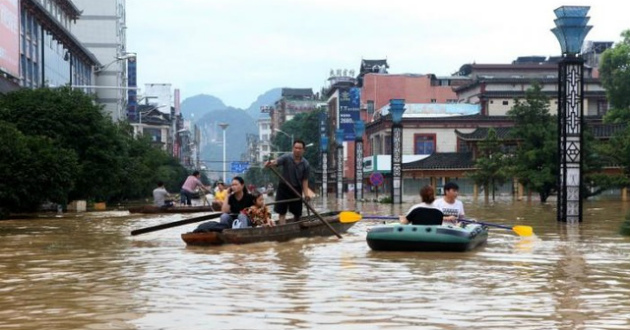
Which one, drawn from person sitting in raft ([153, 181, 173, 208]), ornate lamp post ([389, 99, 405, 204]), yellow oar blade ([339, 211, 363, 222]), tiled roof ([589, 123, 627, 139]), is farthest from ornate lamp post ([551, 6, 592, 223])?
tiled roof ([589, 123, 627, 139])

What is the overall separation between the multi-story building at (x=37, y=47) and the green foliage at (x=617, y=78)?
4065 cm

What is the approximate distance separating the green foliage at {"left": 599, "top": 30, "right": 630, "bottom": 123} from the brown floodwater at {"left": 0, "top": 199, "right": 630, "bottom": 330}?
61308 mm

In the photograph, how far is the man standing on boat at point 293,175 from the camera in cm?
2103

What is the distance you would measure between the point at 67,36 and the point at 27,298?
65.4m

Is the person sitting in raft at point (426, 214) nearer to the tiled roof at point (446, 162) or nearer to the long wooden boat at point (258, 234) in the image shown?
the long wooden boat at point (258, 234)

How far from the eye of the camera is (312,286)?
12.8 metres

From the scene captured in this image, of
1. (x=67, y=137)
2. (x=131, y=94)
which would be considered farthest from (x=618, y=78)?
(x=131, y=94)

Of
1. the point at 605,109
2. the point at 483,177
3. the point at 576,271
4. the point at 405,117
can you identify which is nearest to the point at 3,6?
the point at 483,177

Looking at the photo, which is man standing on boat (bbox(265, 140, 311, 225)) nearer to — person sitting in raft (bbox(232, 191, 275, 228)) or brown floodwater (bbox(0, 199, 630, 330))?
person sitting in raft (bbox(232, 191, 275, 228))

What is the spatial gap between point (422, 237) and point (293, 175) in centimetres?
474

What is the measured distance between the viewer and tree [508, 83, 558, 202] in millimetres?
52375

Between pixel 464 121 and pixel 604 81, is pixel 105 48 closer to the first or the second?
pixel 464 121

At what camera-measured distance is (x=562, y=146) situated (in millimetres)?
28375

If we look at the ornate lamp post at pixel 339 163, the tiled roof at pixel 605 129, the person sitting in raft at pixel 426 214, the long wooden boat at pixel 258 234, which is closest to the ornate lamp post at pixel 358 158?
the ornate lamp post at pixel 339 163
